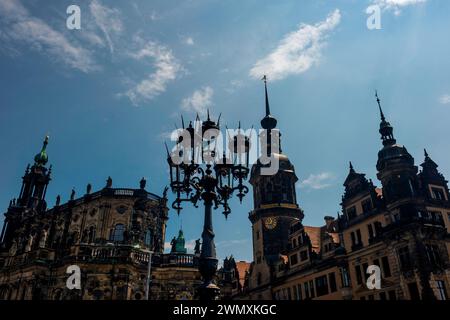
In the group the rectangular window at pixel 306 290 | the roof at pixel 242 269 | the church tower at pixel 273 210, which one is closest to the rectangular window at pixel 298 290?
the rectangular window at pixel 306 290

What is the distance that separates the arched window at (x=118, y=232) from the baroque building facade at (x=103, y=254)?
0.12 meters

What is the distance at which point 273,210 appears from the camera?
182 ft

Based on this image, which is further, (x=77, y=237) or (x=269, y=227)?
(x=269, y=227)

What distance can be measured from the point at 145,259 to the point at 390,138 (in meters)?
30.0

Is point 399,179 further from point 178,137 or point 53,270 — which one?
point 53,270

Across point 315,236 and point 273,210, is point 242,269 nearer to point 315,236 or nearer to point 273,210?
point 273,210

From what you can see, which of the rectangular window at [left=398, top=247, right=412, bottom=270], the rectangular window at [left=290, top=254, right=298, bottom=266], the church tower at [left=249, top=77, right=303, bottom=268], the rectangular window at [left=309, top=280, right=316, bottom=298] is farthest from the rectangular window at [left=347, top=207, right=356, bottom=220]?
the church tower at [left=249, top=77, right=303, bottom=268]

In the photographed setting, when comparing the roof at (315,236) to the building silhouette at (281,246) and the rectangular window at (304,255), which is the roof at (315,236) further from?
the rectangular window at (304,255)

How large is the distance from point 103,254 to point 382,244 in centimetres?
2795

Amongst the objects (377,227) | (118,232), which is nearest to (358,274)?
(377,227)

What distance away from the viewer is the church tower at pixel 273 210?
53.4 meters

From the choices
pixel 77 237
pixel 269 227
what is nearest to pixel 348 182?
pixel 269 227

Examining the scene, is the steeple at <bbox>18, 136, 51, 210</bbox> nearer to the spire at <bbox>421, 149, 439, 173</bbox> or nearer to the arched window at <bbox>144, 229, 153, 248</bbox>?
the arched window at <bbox>144, 229, 153, 248</bbox>
